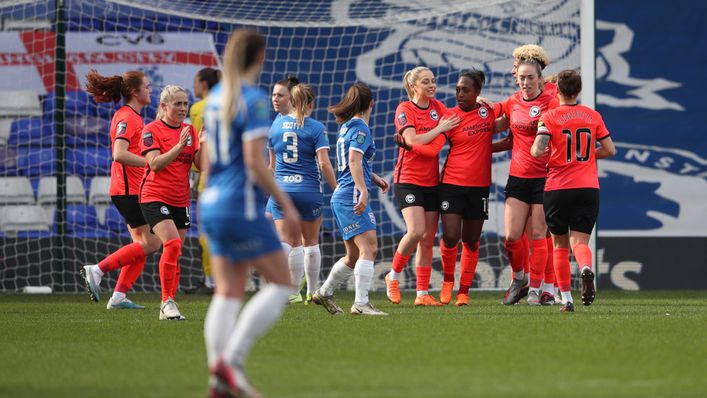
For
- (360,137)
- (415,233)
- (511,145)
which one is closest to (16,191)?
(415,233)

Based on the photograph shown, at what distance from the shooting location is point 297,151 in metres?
11.0

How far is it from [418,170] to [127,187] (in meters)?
2.74

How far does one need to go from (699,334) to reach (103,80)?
590 cm

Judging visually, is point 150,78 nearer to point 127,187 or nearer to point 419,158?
point 127,187

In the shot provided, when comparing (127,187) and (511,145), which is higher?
(511,145)

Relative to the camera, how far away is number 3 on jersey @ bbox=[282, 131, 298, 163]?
35.9 feet

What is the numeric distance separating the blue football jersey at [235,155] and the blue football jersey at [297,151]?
5.26 metres

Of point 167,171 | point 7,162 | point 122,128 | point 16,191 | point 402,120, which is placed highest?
point 402,120

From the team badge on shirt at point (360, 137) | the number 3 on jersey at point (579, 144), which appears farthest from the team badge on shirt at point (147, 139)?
the number 3 on jersey at point (579, 144)

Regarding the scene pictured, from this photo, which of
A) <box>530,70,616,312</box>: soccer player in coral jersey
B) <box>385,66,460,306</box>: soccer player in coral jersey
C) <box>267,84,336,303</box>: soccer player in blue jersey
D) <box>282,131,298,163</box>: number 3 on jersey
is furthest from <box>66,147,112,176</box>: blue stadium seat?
<box>530,70,616,312</box>: soccer player in coral jersey

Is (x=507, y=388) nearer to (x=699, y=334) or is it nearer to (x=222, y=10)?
(x=699, y=334)

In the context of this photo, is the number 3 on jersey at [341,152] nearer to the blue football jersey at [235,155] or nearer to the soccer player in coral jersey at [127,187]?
the soccer player in coral jersey at [127,187]

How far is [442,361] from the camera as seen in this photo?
268 inches

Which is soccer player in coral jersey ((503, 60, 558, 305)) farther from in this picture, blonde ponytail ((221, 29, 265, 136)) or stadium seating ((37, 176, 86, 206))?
stadium seating ((37, 176, 86, 206))
